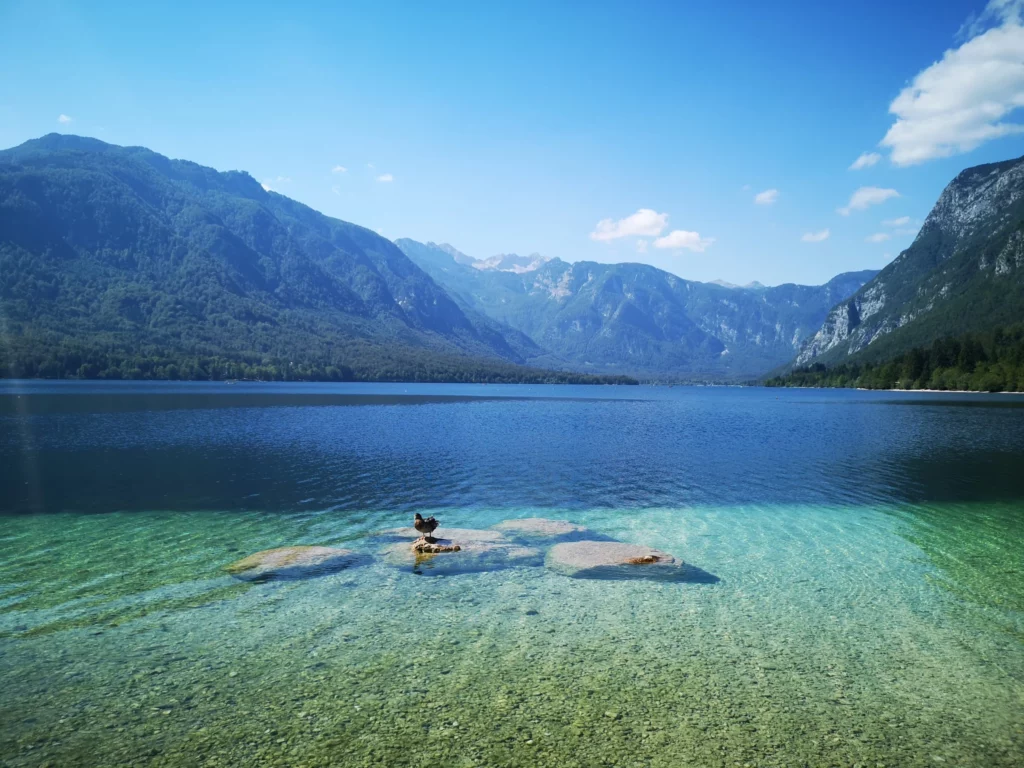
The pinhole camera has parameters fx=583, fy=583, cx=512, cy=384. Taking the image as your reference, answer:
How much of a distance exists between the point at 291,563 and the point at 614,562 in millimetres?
11613

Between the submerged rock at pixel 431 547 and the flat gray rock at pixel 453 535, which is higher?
the submerged rock at pixel 431 547

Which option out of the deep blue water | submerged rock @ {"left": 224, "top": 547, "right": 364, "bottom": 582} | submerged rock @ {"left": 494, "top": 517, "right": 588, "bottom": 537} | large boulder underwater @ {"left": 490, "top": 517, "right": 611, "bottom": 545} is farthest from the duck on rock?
the deep blue water

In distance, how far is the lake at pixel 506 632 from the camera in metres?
10.4

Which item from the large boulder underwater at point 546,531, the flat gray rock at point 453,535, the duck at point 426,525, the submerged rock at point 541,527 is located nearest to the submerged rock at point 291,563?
the duck at point 426,525

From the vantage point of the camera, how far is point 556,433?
7544 cm

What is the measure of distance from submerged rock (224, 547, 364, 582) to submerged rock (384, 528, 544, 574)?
1810 mm

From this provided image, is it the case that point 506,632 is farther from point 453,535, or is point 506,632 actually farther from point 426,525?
point 453,535

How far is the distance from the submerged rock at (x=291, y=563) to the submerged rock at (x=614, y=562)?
7755 millimetres

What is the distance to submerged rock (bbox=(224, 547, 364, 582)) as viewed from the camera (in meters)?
19.8

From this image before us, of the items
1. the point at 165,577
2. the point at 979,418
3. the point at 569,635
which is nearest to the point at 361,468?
the point at 165,577

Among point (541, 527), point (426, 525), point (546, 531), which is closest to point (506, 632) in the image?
point (426, 525)

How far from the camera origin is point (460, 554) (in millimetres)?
22359

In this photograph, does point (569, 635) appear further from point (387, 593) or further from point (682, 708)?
point (387, 593)

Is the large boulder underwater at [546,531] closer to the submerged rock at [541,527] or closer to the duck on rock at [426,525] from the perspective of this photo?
the submerged rock at [541,527]
